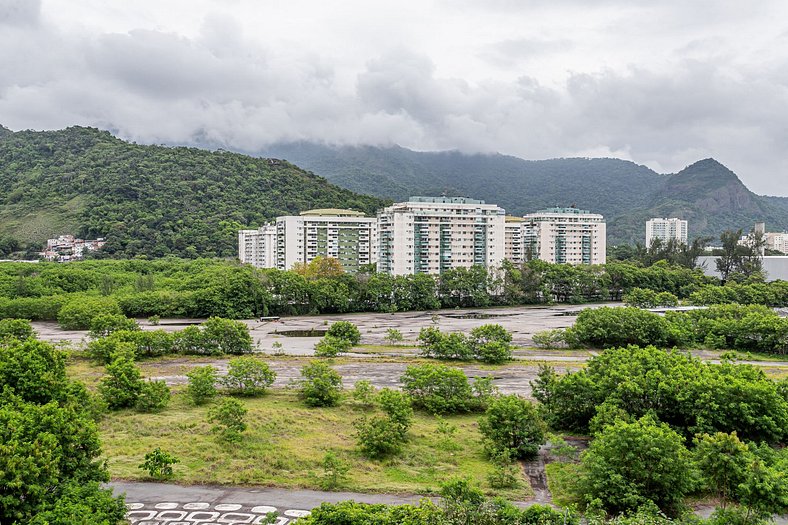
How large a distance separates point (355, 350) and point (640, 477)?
87.6 ft

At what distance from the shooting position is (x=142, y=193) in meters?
106

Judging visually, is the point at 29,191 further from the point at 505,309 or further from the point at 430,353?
the point at 430,353

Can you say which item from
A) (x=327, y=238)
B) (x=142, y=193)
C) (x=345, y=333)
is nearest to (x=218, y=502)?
(x=345, y=333)

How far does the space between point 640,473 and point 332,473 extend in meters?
8.45

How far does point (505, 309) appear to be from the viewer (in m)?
68.0

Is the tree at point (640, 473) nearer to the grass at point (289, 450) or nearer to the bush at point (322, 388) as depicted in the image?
the grass at point (289, 450)

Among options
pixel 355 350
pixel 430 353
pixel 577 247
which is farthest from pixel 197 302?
pixel 577 247

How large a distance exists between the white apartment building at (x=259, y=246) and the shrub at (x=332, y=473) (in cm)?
7145

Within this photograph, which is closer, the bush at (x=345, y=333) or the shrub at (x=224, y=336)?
the shrub at (x=224, y=336)

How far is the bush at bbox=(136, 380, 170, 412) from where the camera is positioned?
22781 millimetres

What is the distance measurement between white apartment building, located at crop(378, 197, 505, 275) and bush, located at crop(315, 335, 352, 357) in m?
37.0

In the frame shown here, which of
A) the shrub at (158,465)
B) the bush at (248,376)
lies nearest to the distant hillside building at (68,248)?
the bush at (248,376)

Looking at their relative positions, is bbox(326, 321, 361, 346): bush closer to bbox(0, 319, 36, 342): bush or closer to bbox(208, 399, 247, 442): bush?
bbox(0, 319, 36, 342): bush

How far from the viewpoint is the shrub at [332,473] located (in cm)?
1591
